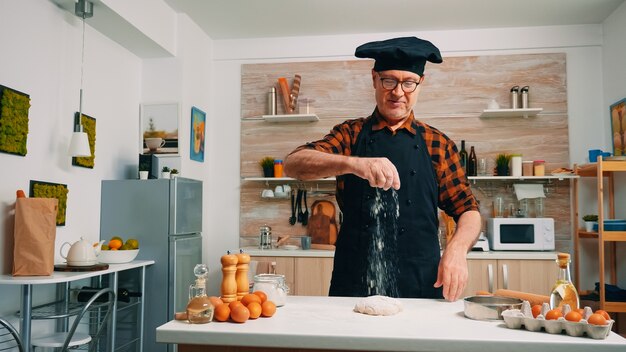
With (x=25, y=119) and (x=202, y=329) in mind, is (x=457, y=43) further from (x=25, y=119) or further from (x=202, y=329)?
(x=202, y=329)

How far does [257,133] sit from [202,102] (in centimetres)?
61

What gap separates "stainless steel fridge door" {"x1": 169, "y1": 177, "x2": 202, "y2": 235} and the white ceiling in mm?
1496

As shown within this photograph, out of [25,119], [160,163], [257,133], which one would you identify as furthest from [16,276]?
[257,133]

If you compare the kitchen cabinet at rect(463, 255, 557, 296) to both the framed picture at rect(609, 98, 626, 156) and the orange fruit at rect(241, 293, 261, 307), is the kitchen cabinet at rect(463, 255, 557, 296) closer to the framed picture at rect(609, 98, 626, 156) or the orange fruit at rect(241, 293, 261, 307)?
the framed picture at rect(609, 98, 626, 156)

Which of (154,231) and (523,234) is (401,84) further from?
(523,234)

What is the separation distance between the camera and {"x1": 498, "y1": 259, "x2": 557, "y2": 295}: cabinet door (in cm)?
445

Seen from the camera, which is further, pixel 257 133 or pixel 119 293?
pixel 257 133

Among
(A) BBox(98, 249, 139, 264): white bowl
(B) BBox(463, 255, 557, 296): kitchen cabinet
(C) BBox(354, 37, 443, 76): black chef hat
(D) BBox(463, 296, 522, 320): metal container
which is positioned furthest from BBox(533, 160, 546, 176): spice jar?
(D) BBox(463, 296, 522, 320): metal container

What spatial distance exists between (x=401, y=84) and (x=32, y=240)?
2177 mm

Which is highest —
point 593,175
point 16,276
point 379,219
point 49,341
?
point 593,175

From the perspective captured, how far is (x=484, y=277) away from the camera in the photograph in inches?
179

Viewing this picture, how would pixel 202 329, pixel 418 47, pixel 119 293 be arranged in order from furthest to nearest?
pixel 119 293 → pixel 418 47 → pixel 202 329

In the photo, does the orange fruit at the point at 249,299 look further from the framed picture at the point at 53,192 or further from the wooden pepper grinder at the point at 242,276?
the framed picture at the point at 53,192

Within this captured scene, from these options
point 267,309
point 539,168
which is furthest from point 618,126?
point 267,309
